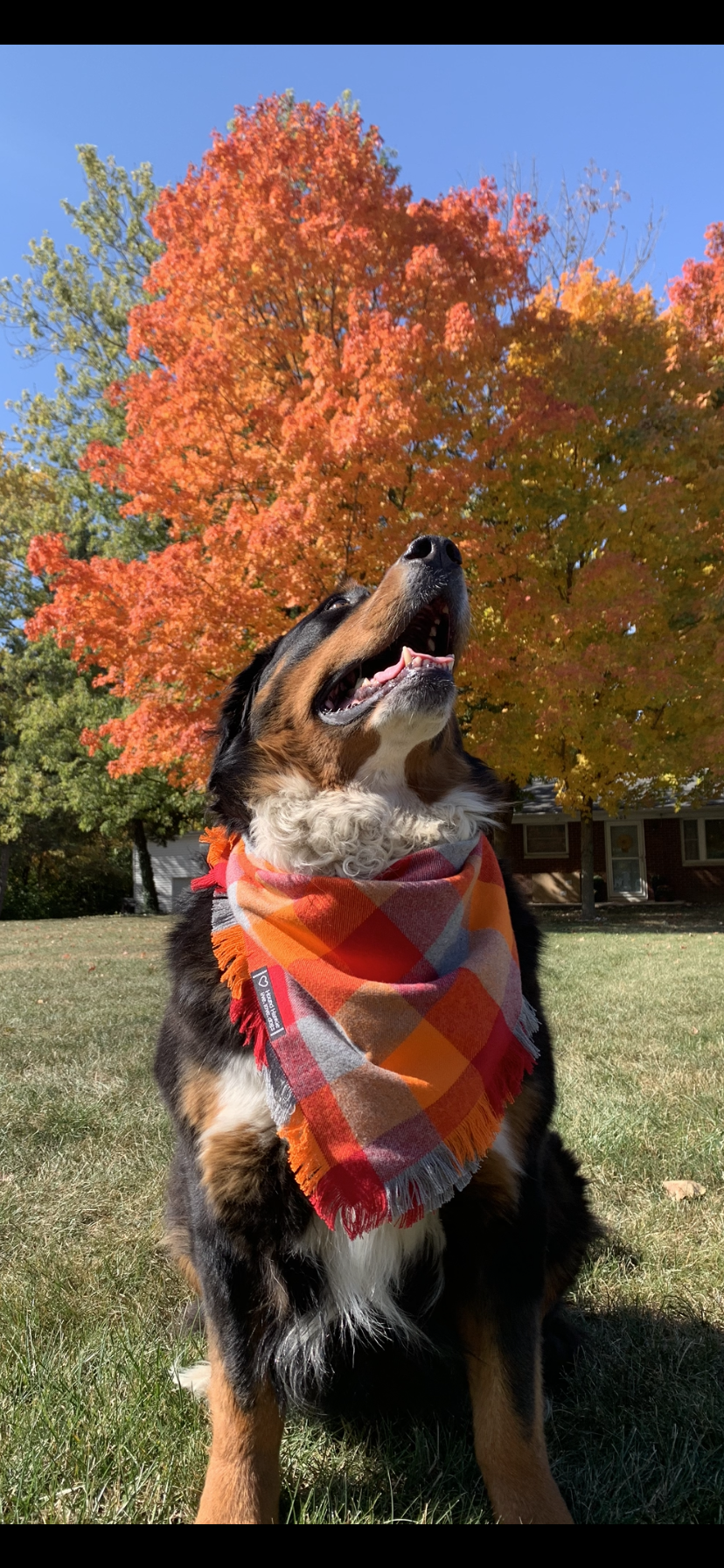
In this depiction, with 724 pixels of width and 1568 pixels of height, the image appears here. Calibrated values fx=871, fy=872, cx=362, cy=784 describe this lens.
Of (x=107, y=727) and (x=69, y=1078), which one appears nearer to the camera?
(x=69, y=1078)

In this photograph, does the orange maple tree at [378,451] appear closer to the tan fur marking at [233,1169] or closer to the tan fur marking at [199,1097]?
the tan fur marking at [199,1097]

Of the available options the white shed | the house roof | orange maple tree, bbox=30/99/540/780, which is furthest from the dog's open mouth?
the white shed

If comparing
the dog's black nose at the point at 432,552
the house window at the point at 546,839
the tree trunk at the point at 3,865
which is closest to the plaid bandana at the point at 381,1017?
the dog's black nose at the point at 432,552

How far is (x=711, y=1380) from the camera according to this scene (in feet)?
7.50

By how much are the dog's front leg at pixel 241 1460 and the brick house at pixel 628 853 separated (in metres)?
26.5

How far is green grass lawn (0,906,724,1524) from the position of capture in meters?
1.89

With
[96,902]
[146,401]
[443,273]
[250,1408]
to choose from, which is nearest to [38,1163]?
[250,1408]

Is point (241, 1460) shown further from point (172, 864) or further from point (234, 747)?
point (172, 864)

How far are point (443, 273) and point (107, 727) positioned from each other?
784cm

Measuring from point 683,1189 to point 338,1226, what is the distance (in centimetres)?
206

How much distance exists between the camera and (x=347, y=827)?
7.86 ft

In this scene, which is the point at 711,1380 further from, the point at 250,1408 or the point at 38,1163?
the point at 38,1163

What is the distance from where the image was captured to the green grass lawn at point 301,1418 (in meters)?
1.89

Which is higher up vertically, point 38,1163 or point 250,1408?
point 250,1408
